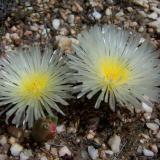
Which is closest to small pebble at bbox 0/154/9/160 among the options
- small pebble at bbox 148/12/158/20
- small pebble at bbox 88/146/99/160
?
small pebble at bbox 88/146/99/160

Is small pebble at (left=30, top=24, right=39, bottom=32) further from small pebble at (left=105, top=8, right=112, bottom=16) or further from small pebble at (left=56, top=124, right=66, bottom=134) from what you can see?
small pebble at (left=56, top=124, right=66, bottom=134)

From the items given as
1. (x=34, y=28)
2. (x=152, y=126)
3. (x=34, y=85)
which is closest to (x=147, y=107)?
(x=152, y=126)

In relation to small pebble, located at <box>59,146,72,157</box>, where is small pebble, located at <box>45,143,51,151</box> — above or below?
above

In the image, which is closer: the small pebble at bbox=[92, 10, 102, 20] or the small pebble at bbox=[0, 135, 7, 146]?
the small pebble at bbox=[0, 135, 7, 146]

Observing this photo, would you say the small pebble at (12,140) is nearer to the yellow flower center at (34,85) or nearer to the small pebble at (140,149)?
the yellow flower center at (34,85)

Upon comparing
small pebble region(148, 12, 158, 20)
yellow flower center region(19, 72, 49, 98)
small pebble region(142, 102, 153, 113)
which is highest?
yellow flower center region(19, 72, 49, 98)

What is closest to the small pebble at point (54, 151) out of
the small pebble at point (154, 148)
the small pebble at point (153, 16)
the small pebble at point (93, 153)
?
the small pebble at point (93, 153)
